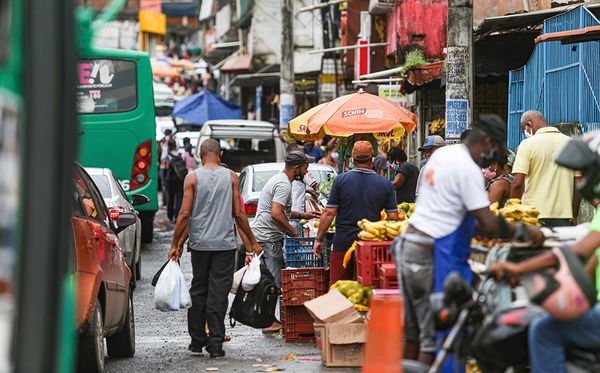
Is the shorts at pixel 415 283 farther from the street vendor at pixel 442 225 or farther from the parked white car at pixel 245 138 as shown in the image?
the parked white car at pixel 245 138

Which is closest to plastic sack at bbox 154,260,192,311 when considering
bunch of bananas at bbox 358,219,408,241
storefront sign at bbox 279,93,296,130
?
bunch of bananas at bbox 358,219,408,241

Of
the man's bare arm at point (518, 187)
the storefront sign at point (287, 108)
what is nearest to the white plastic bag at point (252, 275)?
the man's bare arm at point (518, 187)

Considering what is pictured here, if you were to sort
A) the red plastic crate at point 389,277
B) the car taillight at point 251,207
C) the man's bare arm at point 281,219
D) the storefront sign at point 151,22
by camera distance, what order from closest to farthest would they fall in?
the red plastic crate at point 389,277 → the man's bare arm at point 281,219 → the car taillight at point 251,207 → the storefront sign at point 151,22

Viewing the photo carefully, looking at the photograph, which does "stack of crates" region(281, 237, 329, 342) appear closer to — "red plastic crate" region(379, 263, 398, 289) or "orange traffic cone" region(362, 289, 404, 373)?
"red plastic crate" region(379, 263, 398, 289)

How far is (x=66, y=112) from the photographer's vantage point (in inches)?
166

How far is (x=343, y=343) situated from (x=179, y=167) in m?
17.0

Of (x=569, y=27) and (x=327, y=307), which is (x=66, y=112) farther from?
(x=569, y=27)

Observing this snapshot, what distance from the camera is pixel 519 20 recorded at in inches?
660

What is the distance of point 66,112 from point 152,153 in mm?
18757

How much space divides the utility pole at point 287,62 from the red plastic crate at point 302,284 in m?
18.5

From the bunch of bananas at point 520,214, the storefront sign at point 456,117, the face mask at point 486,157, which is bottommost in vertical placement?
the bunch of bananas at point 520,214

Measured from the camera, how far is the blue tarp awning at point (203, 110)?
42.0 meters

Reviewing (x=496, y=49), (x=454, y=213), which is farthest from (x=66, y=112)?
(x=496, y=49)

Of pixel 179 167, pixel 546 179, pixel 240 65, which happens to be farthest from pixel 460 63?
pixel 240 65
